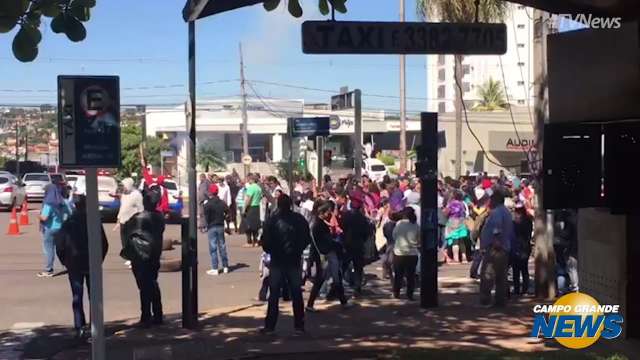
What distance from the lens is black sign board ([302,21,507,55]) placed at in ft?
21.4

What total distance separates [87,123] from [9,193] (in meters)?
27.3

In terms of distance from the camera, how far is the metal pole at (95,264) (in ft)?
21.8

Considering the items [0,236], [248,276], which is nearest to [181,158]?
[0,236]

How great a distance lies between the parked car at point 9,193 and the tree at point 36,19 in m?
27.9

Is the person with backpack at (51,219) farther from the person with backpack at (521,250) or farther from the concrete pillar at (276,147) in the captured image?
the concrete pillar at (276,147)

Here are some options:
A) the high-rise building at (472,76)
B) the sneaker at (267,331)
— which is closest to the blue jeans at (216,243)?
the sneaker at (267,331)

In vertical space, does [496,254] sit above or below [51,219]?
below

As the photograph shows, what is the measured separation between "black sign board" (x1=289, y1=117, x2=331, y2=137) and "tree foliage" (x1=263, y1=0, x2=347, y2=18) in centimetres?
1127

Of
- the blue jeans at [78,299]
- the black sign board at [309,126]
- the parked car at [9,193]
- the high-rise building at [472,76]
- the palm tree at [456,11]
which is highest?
the high-rise building at [472,76]

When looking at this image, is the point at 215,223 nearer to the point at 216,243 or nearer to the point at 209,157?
the point at 216,243

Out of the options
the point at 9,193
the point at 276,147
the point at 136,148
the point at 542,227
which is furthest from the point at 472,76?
the point at 542,227

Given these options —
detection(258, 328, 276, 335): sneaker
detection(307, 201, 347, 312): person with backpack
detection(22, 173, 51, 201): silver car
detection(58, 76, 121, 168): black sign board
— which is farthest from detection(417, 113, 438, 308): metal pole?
detection(22, 173, 51, 201): silver car

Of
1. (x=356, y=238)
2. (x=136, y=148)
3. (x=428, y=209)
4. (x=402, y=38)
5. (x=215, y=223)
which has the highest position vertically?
(x=136, y=148)

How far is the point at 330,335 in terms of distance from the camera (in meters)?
9.30
